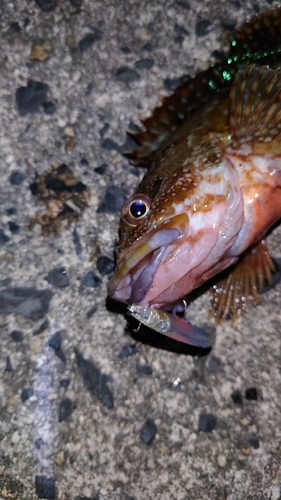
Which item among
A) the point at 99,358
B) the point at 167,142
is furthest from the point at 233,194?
the point at 99,358

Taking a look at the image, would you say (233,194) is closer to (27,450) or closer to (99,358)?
(99,358)

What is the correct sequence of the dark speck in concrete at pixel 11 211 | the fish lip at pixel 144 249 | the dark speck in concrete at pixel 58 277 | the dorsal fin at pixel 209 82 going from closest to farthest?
the fish lip at pixel 144 249
the dark speck in concrete at pixel 58 277
the dark speck in concrete at pixel 11 211
the dorsal fin at pixel 209 82

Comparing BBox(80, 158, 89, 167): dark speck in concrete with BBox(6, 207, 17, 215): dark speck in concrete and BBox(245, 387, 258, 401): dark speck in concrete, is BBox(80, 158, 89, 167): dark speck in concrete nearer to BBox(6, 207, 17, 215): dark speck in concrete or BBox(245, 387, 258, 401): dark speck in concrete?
BBox(6, 207, 17, 215): dark speck in concrete

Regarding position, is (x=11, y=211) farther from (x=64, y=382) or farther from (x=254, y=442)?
(x=254, y=442)

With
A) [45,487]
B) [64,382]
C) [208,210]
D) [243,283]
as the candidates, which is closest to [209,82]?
[208,210]

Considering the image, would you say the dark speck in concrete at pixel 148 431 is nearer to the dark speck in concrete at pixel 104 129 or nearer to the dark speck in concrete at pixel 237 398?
the dark speck in concrete at pixel 237 398

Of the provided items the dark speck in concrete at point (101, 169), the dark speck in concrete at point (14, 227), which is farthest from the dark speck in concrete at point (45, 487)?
the dark speck in concrete at point (101, 169)

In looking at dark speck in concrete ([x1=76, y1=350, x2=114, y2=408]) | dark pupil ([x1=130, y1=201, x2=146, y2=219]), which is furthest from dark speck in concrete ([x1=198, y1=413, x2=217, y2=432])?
dark pupil ([x1=130, y1=201, x2=146, y2=219])

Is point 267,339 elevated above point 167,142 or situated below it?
below
